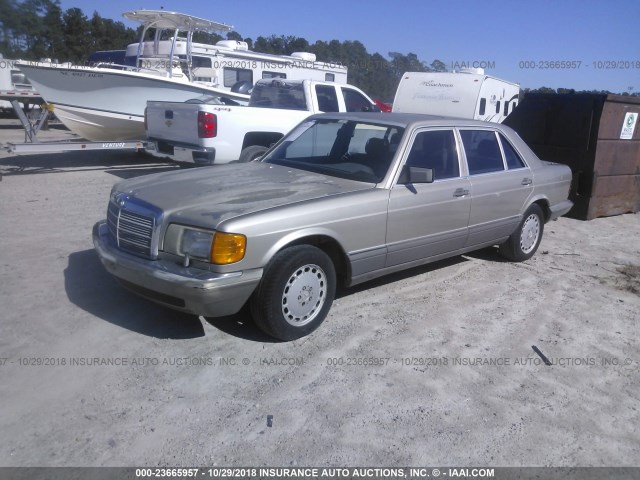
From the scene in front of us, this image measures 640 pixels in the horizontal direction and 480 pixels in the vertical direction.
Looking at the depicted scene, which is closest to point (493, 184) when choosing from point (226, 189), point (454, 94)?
point (226, 189)

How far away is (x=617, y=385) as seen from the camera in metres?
3.80

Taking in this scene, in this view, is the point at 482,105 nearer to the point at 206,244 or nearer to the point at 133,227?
the point at 133,227

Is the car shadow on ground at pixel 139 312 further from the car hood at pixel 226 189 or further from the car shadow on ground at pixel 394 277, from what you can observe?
the car hood at pixel 226 189

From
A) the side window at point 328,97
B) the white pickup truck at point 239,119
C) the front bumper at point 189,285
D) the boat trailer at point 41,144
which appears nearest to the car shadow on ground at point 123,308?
the front bumper at point 189,285

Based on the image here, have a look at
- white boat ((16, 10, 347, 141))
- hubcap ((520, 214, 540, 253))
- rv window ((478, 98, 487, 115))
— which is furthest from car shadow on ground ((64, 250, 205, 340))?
rv window ((478, 98, 487, 115))

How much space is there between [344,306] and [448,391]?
4.68 ft

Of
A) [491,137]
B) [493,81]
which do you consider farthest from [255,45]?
[491,137]

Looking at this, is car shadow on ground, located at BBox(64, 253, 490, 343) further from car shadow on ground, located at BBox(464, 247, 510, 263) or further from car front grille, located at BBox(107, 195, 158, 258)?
car shadow on ground, located at BBox(464, 247, 510, 263)

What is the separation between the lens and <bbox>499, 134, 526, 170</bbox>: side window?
236 inches

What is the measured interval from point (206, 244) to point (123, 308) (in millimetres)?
1302

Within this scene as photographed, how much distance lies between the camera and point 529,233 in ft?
21.0

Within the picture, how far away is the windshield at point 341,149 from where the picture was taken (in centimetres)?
484

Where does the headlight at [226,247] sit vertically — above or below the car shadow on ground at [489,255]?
above

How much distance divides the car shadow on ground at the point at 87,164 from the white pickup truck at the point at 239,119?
5.44 feet
